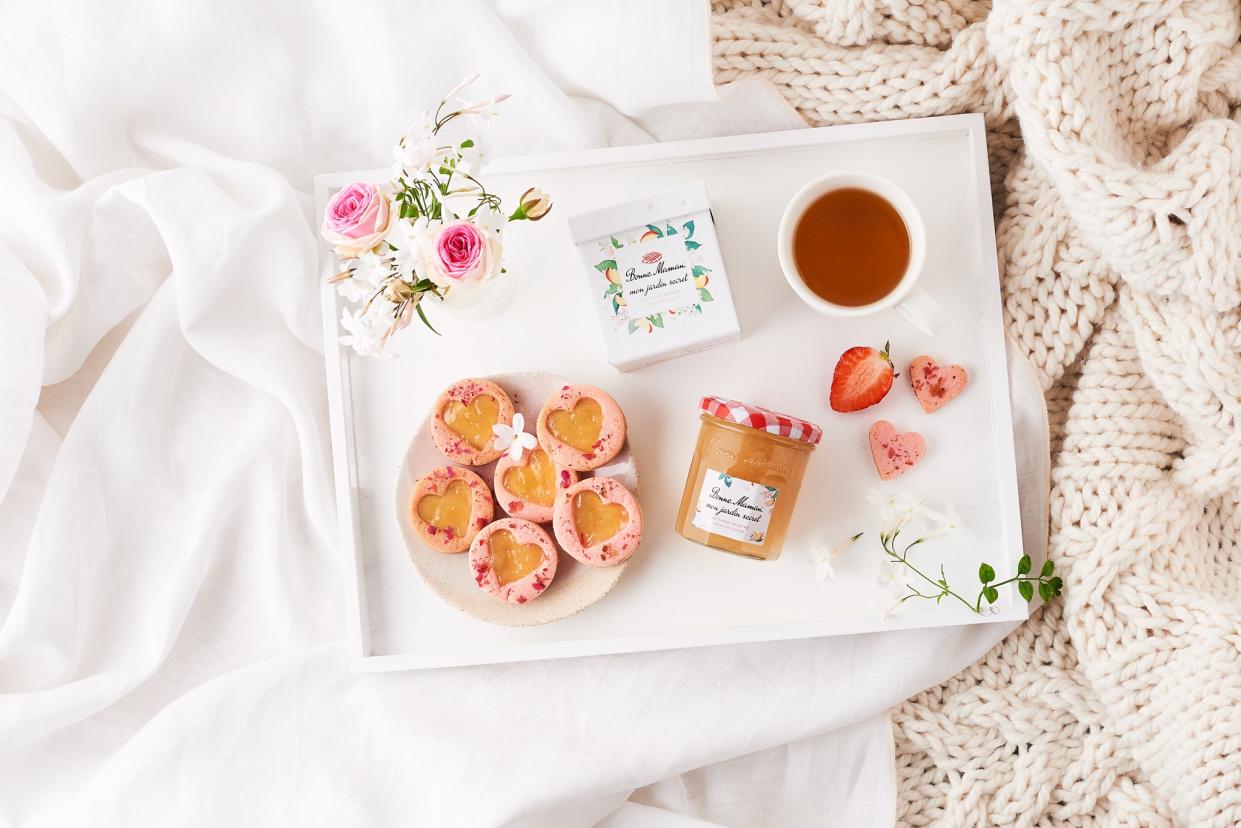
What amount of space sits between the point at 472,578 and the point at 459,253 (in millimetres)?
384

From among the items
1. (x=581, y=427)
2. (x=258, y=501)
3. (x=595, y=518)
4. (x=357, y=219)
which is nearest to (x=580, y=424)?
(x=581, y=427)

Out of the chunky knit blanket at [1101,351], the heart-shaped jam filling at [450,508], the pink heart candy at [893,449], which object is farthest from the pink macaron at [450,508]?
the chunky knit blanket at [1101,351]

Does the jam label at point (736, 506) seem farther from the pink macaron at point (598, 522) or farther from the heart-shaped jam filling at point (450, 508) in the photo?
the heart-shaped jam filling at point (450, 508)

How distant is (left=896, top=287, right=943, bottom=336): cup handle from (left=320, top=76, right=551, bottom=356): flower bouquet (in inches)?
15.4

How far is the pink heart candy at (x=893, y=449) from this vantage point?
109 centimetres

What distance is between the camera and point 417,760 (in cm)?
115

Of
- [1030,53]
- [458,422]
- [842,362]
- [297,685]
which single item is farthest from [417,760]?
[1030,53]

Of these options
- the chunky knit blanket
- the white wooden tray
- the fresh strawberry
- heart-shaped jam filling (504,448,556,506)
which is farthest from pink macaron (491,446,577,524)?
the chunky knit blanket

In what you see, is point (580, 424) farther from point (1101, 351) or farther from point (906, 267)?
point (1101, 351)

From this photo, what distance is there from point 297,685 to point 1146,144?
3.78 ft

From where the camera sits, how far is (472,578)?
43.3 inches

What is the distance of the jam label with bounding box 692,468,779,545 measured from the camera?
102 centimetres

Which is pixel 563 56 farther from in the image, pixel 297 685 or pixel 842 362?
pixel 297 685

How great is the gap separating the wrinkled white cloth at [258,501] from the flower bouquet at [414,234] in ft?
0.79
